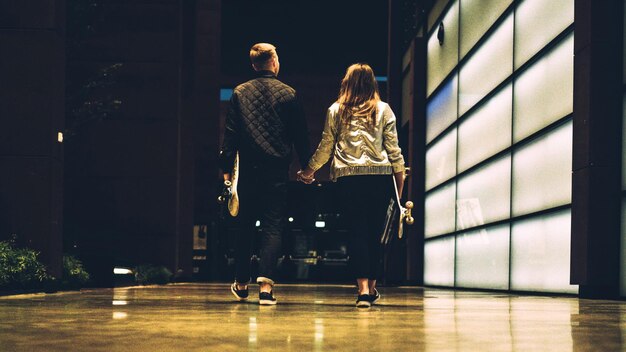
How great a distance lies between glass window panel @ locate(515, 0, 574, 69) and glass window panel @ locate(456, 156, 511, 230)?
187 cm

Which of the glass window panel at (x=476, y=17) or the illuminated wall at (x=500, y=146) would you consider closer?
the illuminated wall at (x=500, y=146)

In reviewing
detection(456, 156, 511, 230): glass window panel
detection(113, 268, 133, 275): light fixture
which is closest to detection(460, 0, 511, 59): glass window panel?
detection(456, 156, 511, 230): glass window panel

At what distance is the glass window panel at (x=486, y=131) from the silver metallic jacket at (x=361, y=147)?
8.22 m

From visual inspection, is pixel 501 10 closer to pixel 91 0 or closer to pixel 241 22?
pixel 91 0

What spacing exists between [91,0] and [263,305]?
48.5 feet

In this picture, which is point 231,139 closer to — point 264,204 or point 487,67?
point 264,204

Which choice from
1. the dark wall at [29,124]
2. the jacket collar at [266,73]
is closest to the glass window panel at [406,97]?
the dark wall at [29,124]

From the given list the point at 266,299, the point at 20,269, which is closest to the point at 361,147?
the point at 266,299

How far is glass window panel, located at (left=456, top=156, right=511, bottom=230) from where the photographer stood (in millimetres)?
15255

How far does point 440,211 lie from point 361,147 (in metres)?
14.2

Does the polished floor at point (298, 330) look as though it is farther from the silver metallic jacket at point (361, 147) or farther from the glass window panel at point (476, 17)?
the glass window panel at point (476, 17)

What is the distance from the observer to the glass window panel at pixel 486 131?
50.2 ft

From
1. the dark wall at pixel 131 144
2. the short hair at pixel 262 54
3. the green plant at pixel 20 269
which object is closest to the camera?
the short hair at pixel 262 54

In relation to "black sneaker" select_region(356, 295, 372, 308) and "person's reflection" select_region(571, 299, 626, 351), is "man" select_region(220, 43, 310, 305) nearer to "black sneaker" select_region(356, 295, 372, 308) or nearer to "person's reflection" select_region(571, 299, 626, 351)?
"black sneaker" select_region(356, 295, 372, 308)
